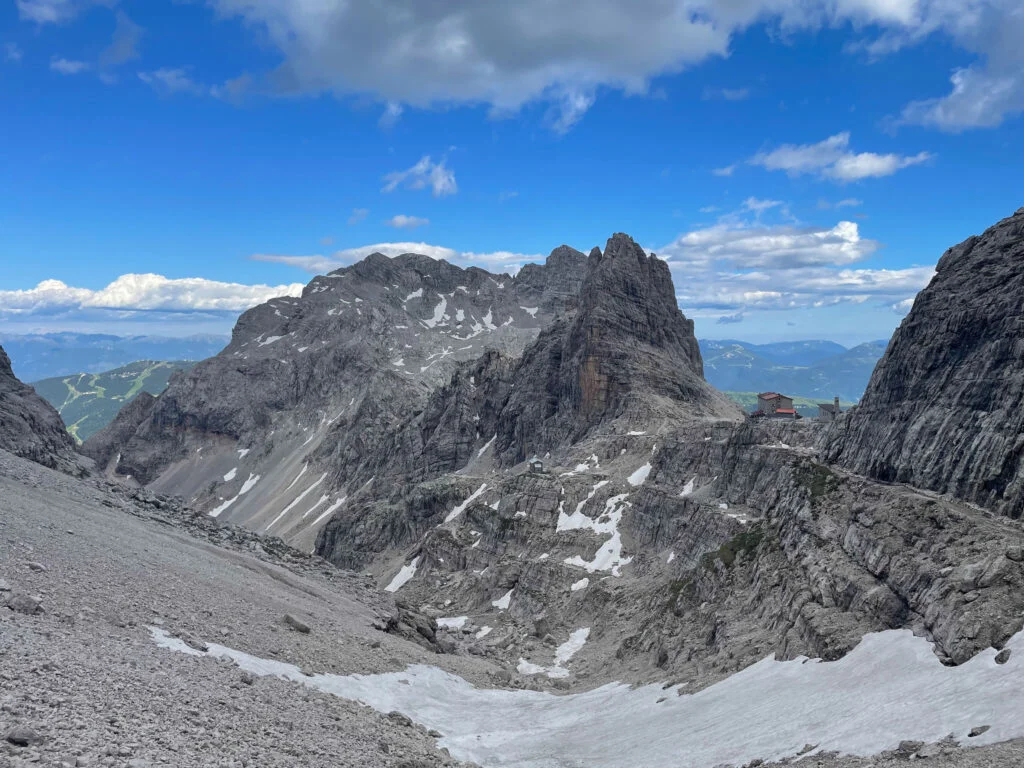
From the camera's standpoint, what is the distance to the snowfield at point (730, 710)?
23.1m

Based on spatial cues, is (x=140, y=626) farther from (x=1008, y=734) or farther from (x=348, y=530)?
(x=348, y=530)

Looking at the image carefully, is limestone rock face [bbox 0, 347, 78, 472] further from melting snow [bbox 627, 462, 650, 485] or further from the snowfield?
melting snow [bbox 627, 462, 650, 485]

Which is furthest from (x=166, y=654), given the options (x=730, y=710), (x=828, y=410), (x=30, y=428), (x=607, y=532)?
(x=828, y=410)

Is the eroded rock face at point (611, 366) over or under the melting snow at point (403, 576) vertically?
over

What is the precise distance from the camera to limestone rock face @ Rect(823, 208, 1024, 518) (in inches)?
1628

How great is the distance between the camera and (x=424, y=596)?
94188mm

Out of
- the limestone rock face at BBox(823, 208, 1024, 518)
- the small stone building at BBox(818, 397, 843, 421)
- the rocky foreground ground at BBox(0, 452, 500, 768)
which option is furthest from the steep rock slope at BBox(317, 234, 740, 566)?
the rocky foreground ground at BBox(0, 452, 500, 768)

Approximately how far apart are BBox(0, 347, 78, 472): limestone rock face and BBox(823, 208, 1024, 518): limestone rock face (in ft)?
254

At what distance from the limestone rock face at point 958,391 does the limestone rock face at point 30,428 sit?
7734 cm

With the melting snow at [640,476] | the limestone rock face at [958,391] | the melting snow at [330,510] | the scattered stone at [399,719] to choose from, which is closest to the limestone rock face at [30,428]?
the scattered stone at [399,719]

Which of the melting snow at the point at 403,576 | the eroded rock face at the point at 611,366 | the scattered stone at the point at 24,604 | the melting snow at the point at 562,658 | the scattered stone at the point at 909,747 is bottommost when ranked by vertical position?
the melting snow at the point at 403,576

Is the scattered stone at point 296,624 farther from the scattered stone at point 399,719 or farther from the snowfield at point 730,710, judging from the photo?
the scattered stone at point 399,719

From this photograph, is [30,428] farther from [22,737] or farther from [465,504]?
[22,737]

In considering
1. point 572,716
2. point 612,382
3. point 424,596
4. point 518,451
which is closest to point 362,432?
point 518,451
